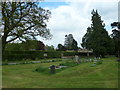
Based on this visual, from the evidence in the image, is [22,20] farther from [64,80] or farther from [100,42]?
[100,42]

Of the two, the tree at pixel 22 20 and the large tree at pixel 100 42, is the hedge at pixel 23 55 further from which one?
the large tree at pixel 100 42

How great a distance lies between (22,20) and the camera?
3072 centimetres

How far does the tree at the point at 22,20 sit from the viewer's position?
29203 mm

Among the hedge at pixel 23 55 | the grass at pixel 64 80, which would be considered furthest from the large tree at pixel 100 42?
the grass at pixel 64 80

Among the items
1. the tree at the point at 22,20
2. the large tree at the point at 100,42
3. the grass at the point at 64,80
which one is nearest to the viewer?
the grass at the point at 64,80

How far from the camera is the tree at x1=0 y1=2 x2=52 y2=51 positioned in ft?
95.8

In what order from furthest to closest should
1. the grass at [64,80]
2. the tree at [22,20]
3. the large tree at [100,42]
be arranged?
the large tree at [100,42] → the tree at [22,20] → the grass at [64,80]

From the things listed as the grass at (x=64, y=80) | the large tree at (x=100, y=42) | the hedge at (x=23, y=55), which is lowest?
the grass at (x=64, y=80)

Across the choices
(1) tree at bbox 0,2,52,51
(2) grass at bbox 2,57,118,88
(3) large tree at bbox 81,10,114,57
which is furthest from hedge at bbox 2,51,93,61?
(2) grass at bbox 2,57,118,88

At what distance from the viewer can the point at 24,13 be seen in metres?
30.6

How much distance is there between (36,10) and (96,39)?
89.5ft

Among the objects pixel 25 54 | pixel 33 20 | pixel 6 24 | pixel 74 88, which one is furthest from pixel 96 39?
pixel 74 88

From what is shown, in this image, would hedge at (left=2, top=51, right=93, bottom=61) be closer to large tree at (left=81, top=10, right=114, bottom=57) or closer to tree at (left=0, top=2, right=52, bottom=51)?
tree at (left=0, top=2, right=52, bottom=51)

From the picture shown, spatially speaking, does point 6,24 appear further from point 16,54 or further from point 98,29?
point 98,29
